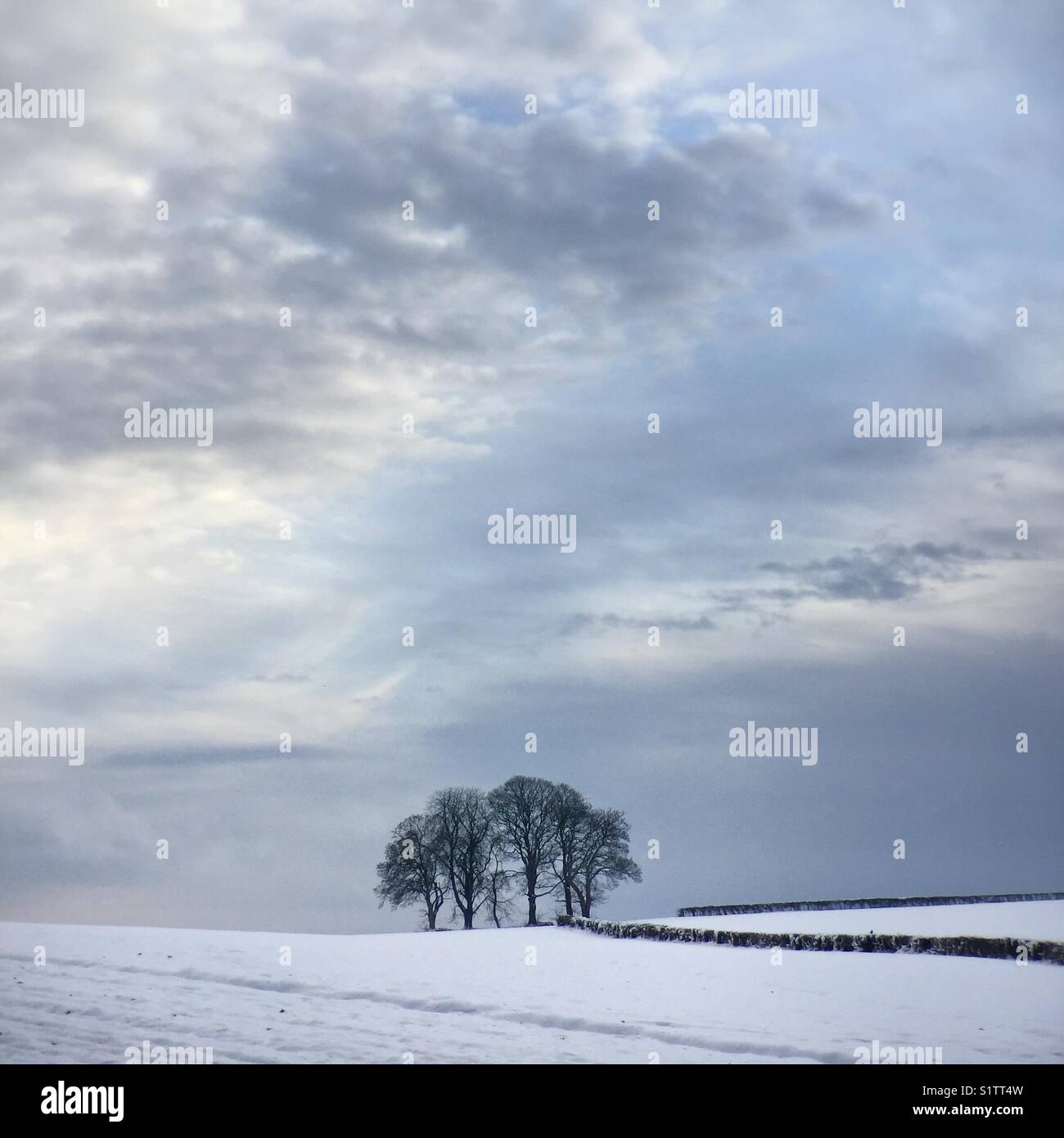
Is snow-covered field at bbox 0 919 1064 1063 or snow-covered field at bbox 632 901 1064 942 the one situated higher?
snow-covered field at bbox 0 919 1064 1063

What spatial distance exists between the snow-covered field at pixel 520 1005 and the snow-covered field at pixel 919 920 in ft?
29.0

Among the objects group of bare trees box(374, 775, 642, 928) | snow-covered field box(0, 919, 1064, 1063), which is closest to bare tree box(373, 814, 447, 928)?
group of bare trees box(374, 775, 642, 928)

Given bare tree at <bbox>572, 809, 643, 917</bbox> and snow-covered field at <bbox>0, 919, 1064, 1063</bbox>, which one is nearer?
snow-covered field at <bbox>0, 919, 1064, 1063</bbox>

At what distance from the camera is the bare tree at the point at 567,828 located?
74.6 meters

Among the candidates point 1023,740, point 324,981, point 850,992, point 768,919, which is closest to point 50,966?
point 324,981

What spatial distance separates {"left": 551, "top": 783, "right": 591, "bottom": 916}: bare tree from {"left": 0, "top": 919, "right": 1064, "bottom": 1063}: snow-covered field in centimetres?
4204

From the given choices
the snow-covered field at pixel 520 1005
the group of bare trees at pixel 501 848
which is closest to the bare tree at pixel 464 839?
the group of bare trees at pixel 501 848

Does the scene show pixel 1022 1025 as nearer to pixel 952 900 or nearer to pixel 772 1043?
pixel 772 1043

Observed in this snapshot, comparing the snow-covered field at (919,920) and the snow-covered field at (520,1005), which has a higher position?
the snow-covered field at (520,1005)

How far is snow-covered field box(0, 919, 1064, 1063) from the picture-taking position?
17.2 metres

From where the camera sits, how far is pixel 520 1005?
71.4ft

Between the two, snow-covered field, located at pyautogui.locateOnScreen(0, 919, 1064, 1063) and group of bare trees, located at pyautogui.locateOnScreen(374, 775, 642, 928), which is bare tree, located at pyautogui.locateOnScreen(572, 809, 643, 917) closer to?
group of bare trees, located at pyautogui.locateOnScreen(374, 775, 642, 928)

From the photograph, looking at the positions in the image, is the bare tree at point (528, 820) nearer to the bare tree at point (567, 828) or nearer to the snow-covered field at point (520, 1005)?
the bare tree at point (567, 828)

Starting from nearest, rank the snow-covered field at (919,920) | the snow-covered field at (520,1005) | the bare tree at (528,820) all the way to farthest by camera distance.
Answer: the snow-covered field at (520,1005), the snow-covered field at (919,920), the bare tree at (528,820)
